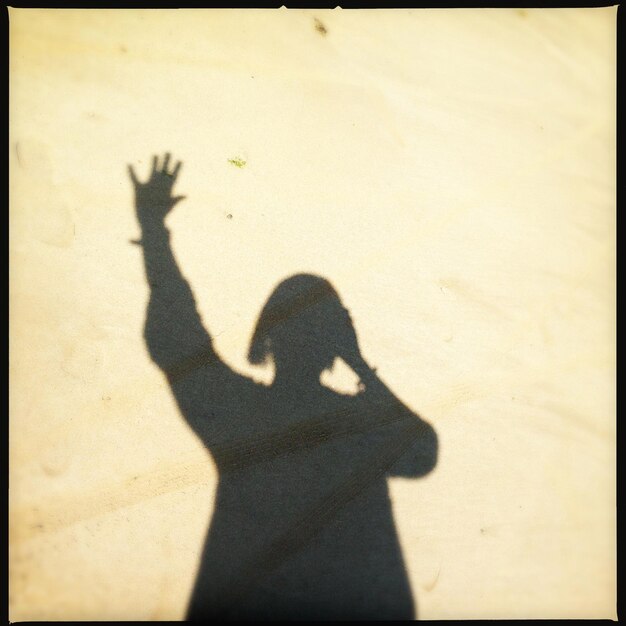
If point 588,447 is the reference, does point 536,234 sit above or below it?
above

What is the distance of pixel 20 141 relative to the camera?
213 cm

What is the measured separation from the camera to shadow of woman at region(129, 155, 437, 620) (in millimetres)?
2043

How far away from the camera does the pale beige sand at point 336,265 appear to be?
206 centimetres

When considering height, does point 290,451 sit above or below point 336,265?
below

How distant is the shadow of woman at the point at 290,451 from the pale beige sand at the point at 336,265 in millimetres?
88

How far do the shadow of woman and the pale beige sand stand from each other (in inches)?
3.5

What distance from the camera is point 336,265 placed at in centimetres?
214

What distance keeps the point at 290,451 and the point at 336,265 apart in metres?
1.10

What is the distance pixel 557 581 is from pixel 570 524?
33 cm

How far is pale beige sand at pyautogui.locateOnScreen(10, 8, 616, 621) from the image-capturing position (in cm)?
206

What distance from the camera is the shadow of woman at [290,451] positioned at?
2043 millimetres
